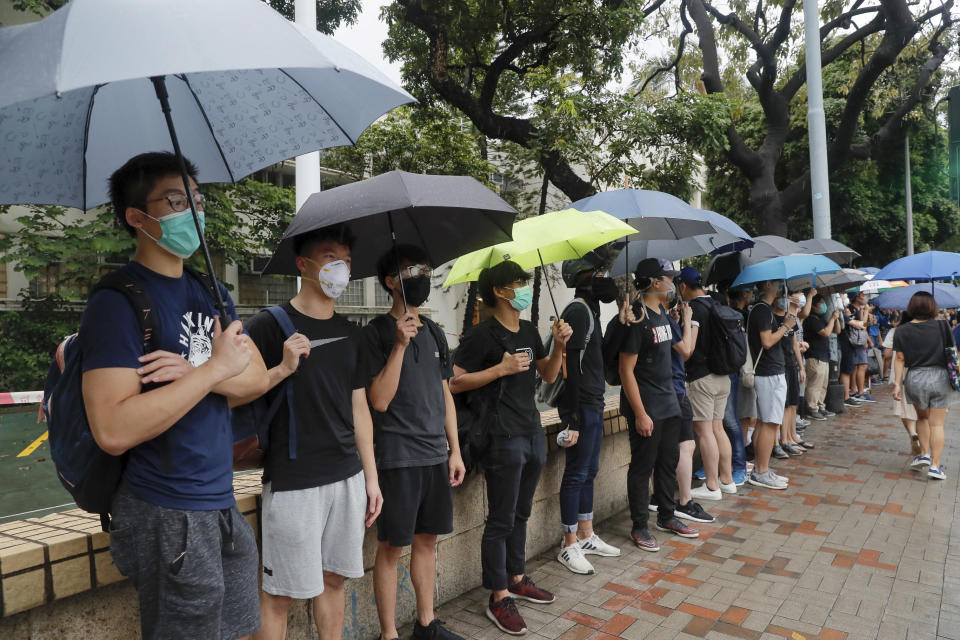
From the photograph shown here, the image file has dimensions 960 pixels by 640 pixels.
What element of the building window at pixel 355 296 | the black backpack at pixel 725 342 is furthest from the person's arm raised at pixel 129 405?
the building window at pixel 355 296

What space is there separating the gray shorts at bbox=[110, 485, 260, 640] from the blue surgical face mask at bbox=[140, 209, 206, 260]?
0.69 m

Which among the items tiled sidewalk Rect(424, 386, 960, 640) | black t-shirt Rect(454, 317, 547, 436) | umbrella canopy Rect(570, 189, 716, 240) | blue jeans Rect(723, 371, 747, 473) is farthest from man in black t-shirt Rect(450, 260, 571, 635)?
blue jeans Rect(723, 371, 747, 473)

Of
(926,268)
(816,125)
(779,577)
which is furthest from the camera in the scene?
(816,125)

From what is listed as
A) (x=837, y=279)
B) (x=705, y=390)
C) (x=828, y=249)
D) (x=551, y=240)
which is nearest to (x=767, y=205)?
(x=837, y=279)

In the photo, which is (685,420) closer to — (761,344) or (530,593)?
(761,344)

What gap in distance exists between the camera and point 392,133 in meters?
14.3

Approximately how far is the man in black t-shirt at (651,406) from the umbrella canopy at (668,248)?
1.20 meters

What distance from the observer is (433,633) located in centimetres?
314

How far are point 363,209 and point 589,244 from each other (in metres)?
1.85

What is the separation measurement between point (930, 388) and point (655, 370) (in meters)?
3.56

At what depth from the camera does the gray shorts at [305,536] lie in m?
2.43

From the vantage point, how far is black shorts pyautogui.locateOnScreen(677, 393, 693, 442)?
5141mm

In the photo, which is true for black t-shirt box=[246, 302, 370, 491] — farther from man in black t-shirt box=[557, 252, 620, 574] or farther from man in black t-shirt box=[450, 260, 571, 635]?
man in black t-shirt box=[557, 252, 620, 574]

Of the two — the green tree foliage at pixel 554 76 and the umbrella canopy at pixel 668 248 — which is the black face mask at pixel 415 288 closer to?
the umbrella canopy at pixel 668 248
